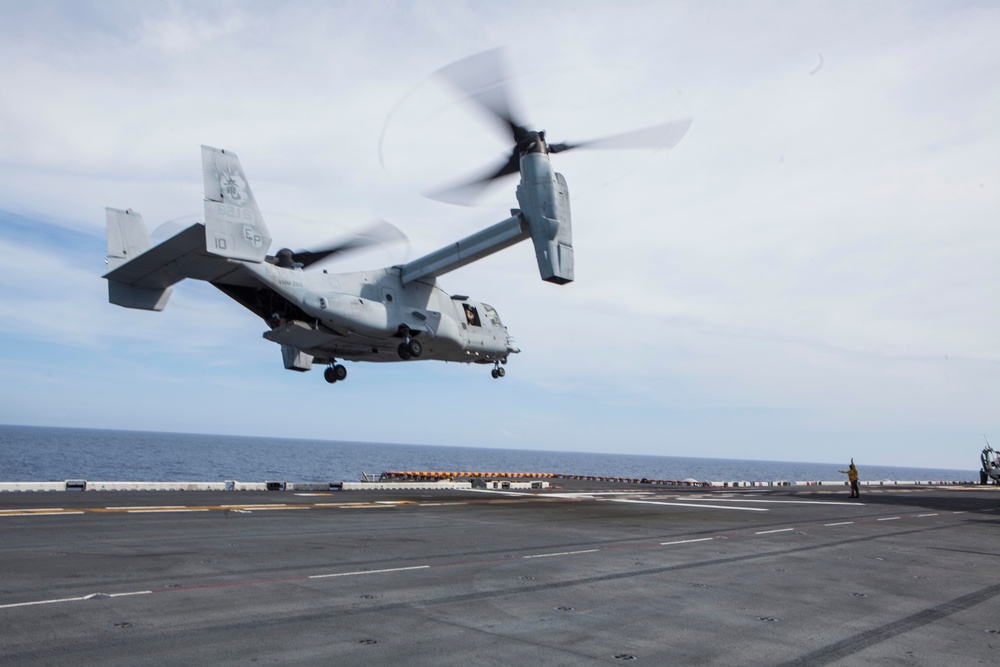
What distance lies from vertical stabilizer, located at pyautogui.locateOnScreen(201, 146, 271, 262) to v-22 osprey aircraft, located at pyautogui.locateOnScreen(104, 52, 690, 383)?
0.10 ft

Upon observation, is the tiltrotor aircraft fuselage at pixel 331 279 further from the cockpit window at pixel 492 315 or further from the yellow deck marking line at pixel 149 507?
the yellow deck marking line at pixel 149 507

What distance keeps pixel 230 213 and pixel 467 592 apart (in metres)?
16.4

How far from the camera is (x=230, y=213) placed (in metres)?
22.2

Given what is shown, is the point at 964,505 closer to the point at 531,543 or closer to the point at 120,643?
the point at 531,543

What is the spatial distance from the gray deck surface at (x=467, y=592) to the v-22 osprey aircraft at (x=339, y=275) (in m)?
7.85

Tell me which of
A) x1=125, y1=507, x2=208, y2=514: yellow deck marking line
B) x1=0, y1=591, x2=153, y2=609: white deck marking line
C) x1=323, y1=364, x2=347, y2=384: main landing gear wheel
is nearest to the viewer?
x1=0, y1=591, x2=153, y2=609: white deck marking line

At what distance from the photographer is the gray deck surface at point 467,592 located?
680 centimetres

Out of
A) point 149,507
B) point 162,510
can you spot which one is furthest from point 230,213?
point 162,510

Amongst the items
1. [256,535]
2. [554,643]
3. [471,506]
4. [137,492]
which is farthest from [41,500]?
[554,643]

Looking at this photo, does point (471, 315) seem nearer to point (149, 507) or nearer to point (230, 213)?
point (230, 213)

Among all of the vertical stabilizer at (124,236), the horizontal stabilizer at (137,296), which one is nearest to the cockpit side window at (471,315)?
the horizontal stabilizer at (137,296)

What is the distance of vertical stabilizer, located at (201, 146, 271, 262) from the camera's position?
21728mm

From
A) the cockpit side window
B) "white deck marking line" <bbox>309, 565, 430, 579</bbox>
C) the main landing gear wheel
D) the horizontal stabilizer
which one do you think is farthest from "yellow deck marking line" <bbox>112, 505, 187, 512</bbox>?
the cockpit side window

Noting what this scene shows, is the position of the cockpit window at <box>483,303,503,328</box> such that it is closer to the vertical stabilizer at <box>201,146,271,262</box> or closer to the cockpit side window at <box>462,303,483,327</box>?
the cockpit side window at <box>462,303,483,327</box>
